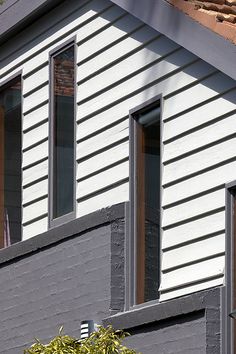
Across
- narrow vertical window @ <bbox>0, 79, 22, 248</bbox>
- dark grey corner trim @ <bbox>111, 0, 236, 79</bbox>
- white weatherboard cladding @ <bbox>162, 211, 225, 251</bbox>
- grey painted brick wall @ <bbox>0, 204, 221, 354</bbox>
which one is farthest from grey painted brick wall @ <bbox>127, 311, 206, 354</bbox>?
narrow vertical window @ <bbox>0, 79, 22, 248</bbox>

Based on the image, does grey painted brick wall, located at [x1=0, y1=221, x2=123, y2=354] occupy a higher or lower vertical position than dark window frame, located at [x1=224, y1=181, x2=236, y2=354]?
higher

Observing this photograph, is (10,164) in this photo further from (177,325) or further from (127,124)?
(177,325)

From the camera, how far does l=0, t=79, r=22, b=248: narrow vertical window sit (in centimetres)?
1612

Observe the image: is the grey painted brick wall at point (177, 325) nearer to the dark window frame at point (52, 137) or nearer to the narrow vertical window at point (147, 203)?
the narrow vertical window at point (147, 203)

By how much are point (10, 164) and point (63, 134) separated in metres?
1.51

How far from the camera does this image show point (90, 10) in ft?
48.3

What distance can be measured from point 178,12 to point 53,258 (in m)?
3.42

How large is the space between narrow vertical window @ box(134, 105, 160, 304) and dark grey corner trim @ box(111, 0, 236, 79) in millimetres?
902

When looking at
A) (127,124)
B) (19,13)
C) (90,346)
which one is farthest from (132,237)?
(19,13)

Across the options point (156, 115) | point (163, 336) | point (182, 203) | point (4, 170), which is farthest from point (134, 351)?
point (4, 170)

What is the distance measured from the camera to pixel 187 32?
1216 cm

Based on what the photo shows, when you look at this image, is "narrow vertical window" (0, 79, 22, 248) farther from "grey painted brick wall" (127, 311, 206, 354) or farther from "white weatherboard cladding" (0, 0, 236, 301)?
"grey painted brick wall" (127, 311, 206, 354)

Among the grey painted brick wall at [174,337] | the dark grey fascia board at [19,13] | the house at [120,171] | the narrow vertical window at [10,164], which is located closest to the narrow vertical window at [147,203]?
the house at [120,171]

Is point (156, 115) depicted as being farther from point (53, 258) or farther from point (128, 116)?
point (53, 258)
